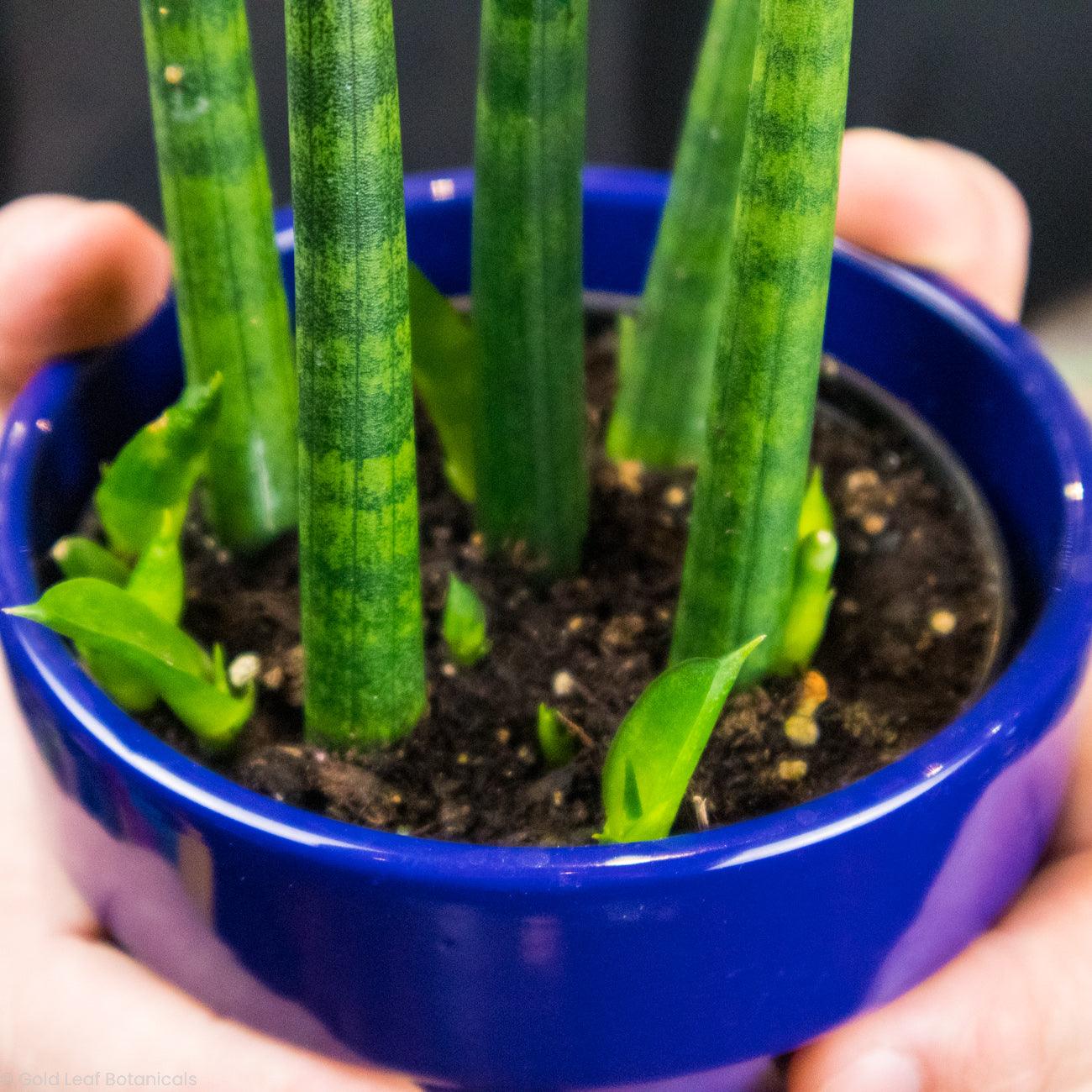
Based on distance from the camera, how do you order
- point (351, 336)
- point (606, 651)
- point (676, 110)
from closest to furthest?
point (351, 336), point (606, 651), point (676, 110)

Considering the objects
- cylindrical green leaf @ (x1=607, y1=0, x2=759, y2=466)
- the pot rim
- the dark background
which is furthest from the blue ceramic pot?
the dark background

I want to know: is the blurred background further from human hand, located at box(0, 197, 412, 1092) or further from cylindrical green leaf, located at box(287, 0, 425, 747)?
cylindrical green leaf, located at box(287, 0, 425, 747)

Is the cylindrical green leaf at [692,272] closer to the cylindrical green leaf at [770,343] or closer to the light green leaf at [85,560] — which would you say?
the cylindrical green leaf at [770,343]

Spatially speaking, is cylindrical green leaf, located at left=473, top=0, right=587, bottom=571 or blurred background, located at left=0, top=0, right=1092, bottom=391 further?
blurred background, located at left=0, top=0, right=1092, bottom=391

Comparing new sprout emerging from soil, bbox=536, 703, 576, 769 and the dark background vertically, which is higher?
the dark background

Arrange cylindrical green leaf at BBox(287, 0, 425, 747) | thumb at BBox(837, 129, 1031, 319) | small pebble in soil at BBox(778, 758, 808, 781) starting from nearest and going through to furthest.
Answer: cylindrical green leaf at BBox(287, 0, 425, 747), small pebble in soil at BBox(778, 758, 808, 781), thumb at BBox(837, 129, 1031, 319)

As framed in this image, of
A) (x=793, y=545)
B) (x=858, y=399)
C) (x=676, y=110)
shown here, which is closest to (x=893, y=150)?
(x=858, y=399)

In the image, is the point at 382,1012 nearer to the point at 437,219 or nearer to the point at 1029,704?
the point at 1029,704
